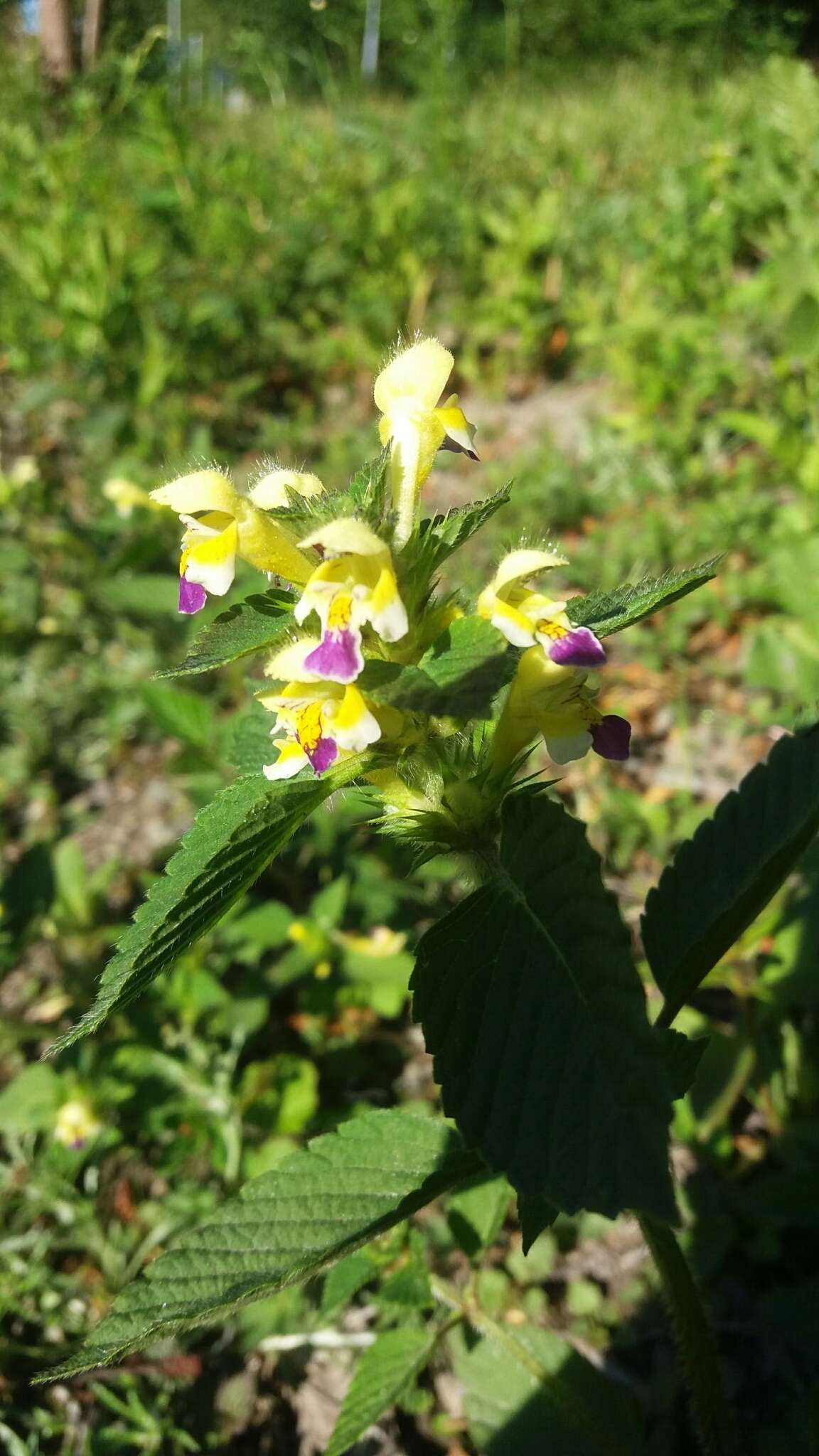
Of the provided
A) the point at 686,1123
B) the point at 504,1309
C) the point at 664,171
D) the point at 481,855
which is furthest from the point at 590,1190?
the point at 664,171

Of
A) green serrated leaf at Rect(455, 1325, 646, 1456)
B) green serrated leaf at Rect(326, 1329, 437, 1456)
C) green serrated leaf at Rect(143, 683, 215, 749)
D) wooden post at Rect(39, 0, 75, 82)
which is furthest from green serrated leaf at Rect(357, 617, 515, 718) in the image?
wooden post at Rect(39, 0, 75, 82)

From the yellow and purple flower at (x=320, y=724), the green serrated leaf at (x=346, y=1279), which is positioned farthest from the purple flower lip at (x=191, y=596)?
the green serrated leaf at (x=346, y=1279)

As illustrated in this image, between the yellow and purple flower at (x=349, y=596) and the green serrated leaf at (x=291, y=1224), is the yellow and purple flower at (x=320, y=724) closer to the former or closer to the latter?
the yellow and purple flower at (x=349, y=596)

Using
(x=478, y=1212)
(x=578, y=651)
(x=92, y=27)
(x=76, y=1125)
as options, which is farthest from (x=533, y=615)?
(x=92, y=27)

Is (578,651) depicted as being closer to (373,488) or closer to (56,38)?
(373,488)

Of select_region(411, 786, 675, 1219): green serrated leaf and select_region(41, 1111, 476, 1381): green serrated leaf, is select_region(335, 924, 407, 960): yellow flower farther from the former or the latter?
select_region(411, 786, 675, 1219): green serrated leaf

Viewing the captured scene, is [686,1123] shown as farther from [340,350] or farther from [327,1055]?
[340,350]

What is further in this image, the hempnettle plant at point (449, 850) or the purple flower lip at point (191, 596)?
the purple flower lip at point (191, 596)
